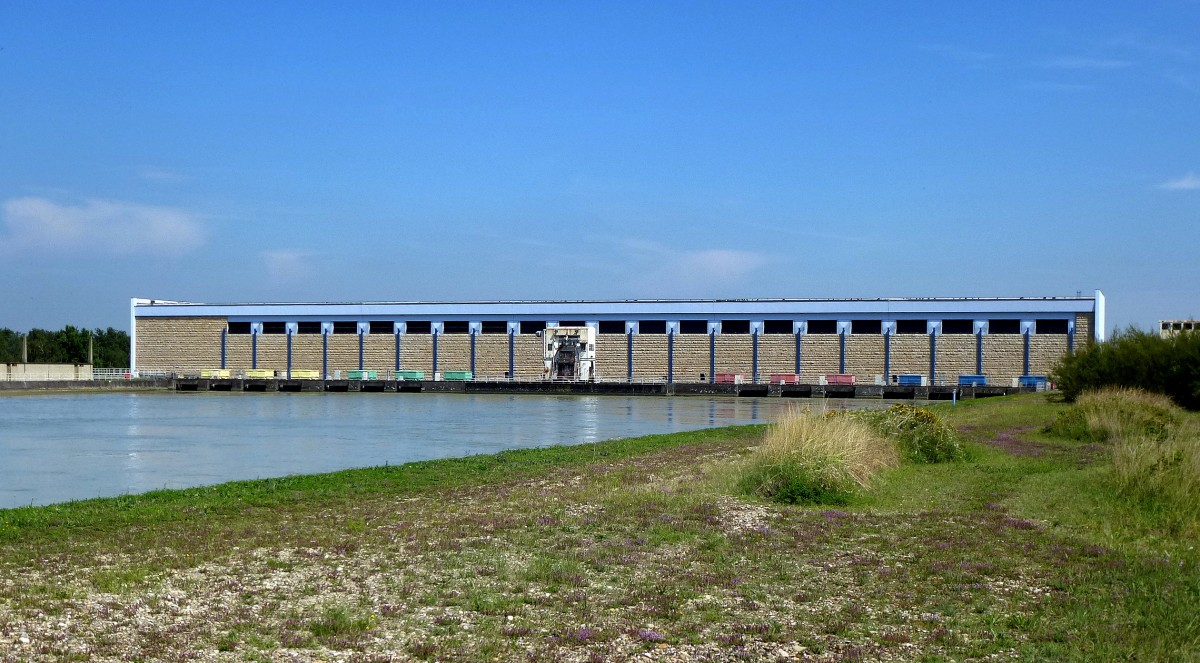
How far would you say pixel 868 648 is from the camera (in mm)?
6578

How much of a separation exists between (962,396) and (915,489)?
61487 millimetres

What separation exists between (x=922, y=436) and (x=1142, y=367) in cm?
1725

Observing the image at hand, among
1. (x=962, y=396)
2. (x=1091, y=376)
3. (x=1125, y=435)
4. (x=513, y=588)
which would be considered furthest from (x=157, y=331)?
(x=513, y=588)

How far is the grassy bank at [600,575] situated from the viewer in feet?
21.8

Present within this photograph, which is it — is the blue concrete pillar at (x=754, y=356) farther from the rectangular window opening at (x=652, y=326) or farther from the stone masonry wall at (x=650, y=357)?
the rectangular window opening at (x=652, y=326)

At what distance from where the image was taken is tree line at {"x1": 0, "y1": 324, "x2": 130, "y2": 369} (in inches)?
4461

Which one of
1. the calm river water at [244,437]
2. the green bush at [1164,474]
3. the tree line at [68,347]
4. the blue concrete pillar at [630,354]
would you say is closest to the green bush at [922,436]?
the green bush at [1164,474]

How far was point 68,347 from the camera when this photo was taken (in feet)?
373

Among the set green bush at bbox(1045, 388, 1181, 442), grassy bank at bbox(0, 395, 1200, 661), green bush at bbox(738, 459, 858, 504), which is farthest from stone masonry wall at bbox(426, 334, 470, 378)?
green bush at bbox(738, 459, 858, 504)

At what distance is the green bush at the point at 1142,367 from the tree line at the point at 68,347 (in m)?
96.6

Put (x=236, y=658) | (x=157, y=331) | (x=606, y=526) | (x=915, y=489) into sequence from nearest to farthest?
(x=236, y=658)
(x=606, y=526)
(x=915, y=489)
(x=157, y=331)

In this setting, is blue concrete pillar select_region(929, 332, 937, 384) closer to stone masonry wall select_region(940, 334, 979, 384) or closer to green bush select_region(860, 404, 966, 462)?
stone masonry wall select_region(940, 334, 979, 384)

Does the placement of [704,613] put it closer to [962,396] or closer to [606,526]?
[606,526]

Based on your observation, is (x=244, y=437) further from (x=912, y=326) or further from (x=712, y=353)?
(x=912, y=326)
